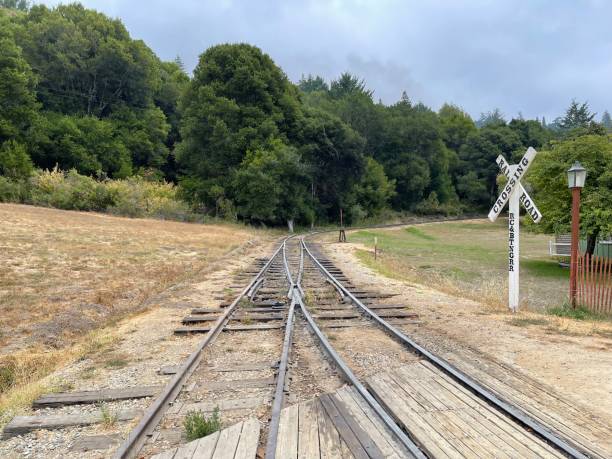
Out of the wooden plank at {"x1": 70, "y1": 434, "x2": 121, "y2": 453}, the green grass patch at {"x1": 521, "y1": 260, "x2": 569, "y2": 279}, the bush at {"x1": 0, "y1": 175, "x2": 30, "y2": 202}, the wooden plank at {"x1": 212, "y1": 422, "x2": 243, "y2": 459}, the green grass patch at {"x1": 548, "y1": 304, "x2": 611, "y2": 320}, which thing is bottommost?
the green grass patch at {"x1": 521, "y1": 260, "x2": 569, "y2": 279}

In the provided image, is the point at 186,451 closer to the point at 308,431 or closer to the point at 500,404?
the point at 308,431

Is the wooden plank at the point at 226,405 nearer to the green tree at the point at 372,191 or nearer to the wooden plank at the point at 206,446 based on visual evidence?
the wooden plank at the point at 206,446

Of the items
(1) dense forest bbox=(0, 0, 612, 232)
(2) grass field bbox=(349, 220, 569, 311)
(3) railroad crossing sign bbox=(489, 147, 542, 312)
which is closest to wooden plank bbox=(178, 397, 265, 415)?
(3) railroad crossing sign bbox=(489, 147, 542, 312)

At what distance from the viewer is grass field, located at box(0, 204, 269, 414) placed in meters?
7.54

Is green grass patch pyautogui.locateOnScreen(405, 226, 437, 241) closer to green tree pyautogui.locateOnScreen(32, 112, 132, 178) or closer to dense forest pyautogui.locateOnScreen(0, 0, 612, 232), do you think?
dense forest pyautogui.locateOnScreen(0, 0, 612, 232)

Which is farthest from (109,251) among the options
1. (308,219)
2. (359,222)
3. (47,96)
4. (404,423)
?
(47,96)

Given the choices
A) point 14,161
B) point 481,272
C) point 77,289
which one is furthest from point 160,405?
point 14,161

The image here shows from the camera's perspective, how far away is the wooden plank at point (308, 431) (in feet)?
12.4

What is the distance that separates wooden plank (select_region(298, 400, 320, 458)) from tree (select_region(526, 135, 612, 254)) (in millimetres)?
19399

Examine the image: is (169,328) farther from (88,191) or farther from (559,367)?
(88,191)

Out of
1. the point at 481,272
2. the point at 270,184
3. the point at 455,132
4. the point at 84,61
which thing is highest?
the point at 84,61

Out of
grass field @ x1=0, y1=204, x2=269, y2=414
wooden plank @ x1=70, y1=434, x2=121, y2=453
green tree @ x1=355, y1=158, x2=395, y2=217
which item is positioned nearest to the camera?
wooden plank @ x1=70, y1=434, x2=121, y2=453

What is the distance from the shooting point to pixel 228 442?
152 inches

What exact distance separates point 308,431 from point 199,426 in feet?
3.21
